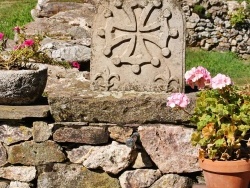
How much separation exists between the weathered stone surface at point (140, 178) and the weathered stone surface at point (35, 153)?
1.38 ft

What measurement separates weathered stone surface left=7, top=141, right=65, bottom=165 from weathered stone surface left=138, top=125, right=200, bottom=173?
0.54 m

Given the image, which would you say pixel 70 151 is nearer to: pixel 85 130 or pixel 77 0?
pixel 85 130

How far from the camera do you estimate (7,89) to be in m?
3.83

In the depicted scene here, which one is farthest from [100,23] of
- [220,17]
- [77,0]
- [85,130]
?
[220,17]

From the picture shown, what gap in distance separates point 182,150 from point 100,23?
0.97 m

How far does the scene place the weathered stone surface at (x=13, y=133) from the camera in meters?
3.90

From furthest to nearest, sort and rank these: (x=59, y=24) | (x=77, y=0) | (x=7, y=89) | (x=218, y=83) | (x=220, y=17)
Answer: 1. (x=220, y=17)
2. (x=77, y=0)
3. (x=59, y=24)
4. (x=7, y=89)
5. (x=218, y=83)

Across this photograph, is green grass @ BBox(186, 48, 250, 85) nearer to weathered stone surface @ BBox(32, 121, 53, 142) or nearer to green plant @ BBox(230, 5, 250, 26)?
green plant @ BBox(230, 5, 250, 26)

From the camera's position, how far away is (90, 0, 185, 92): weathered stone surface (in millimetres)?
4008

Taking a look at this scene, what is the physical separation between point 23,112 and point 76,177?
1.71 ft

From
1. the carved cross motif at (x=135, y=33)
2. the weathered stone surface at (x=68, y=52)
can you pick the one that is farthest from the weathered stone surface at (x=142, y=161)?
the weathered stone surface at (x=68, y=52)

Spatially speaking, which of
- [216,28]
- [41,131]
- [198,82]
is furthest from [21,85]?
[216,28]

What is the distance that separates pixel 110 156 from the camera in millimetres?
3865

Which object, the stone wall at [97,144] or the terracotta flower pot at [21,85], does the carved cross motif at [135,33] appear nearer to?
the stone wall at [97,144]
